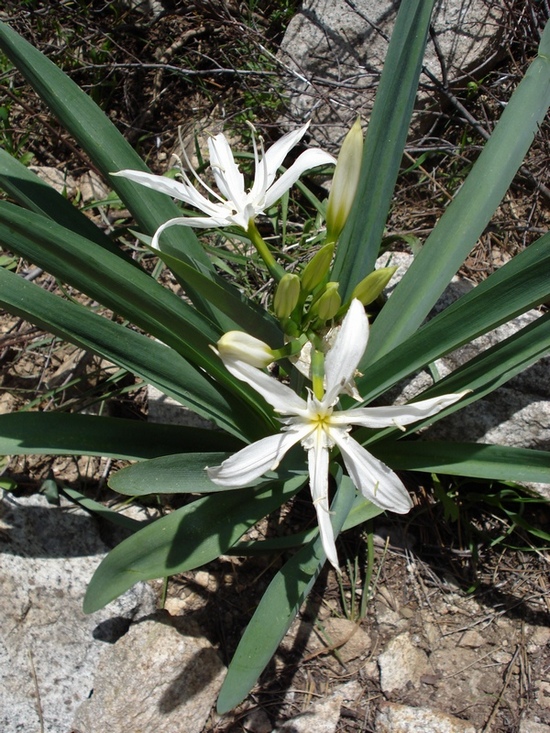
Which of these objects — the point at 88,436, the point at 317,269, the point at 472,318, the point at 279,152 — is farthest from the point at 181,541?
the point at 279,152

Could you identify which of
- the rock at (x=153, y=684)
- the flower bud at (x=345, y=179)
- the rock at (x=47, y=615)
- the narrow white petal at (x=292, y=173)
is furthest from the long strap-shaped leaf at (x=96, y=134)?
the rock at (x=153, y=684)

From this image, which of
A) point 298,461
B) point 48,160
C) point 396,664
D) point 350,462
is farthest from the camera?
point 48,160

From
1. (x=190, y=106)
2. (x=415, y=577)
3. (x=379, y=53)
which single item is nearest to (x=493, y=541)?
(x=415, y=577)

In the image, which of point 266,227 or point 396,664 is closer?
point 396,664

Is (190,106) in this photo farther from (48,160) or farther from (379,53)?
(379,53)

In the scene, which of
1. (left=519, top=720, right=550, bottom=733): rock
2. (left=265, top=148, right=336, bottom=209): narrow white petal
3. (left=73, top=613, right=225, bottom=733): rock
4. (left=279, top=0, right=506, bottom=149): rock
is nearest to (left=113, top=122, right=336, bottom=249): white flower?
(left=265, top=148, right=336, bottom=209): narrow white petal

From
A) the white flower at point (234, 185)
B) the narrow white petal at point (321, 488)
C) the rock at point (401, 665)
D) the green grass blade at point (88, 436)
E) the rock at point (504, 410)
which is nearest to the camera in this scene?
the narrow white petal at point (321, 488)

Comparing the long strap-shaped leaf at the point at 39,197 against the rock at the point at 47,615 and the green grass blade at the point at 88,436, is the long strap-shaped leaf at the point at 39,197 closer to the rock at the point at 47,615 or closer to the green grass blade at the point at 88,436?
the green grass blade at the point at 88,436

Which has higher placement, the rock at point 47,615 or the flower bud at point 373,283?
the flower bud at point 373,283
